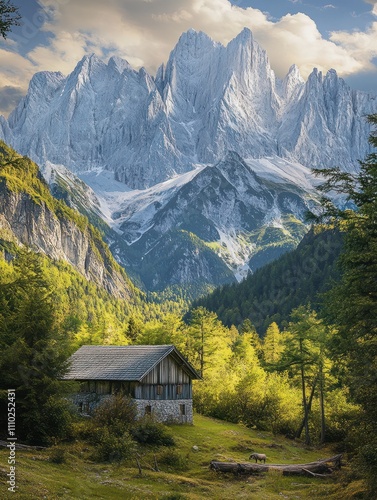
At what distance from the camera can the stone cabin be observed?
58.5 m

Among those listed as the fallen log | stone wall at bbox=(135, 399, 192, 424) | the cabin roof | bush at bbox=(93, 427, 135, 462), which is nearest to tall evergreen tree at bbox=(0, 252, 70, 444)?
bush at bbox=(93, 427, 135, 462)

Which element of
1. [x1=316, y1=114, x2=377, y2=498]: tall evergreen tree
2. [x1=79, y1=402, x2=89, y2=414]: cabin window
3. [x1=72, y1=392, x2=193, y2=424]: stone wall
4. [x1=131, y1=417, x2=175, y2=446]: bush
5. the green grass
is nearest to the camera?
[x1=316, y1=114, x2=377, y2=498]: tall evergreen tree

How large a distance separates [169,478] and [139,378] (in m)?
19.6

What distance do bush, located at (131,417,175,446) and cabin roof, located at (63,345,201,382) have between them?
6.70 m

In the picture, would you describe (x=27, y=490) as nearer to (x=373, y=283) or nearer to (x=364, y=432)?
(x=364, y=432)

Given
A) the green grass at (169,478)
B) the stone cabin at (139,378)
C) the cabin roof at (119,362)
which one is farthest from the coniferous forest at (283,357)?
the stone cabin at (139,378)

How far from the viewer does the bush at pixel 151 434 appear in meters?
49.9

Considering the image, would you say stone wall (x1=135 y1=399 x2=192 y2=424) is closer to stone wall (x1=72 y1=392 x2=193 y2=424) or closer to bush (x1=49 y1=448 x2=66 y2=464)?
stone wall (x1=72 y1=392 x2=193 y2=424)

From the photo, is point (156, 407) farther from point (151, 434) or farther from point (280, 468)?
point (280, 468)

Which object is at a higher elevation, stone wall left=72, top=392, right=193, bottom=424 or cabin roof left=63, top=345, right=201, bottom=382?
cabin roof left=63, top=345, right=201, bottom=382

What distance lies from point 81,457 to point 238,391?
3409 centimetres

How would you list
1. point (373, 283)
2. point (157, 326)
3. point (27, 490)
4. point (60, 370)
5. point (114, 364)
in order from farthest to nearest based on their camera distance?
point (157, 326) → point (114, 364) → point (60, 370) → point (373, 283) → point (27, 490)

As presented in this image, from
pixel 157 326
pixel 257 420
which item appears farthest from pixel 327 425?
pixel 157 326

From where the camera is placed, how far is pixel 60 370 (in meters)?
43.8
